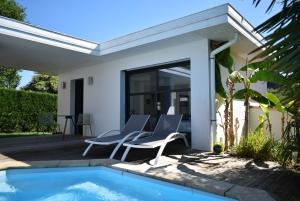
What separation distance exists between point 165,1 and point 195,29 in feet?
8.56

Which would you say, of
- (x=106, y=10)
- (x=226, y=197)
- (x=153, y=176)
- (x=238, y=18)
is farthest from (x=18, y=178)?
(x=106, y=10)

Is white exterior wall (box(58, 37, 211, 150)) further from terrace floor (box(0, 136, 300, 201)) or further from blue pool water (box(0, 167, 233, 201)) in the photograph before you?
blue pool water (box(0, 167, 233, 201))

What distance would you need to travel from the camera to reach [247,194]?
4.16 meters

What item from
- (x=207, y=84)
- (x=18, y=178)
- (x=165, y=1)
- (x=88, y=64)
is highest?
(x=165, y=1)

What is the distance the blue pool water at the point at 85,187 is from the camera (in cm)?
483

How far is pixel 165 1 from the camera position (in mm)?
9586

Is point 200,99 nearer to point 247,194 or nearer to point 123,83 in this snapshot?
point 123,83

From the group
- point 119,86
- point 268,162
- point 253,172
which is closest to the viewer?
point 253,172

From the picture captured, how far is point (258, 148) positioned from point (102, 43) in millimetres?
6812

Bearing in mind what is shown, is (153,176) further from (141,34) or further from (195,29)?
(141,34)

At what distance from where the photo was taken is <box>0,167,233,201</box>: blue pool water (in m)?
4.83

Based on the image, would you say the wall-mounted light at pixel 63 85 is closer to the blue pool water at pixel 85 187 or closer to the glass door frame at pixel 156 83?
the glass door frame at pixel 156 83

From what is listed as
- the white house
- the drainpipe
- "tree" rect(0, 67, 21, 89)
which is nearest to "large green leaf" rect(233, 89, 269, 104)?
the drainpipe

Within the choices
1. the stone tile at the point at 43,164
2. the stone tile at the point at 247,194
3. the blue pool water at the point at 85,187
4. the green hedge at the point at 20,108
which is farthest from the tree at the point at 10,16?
the stone tile at the point at 247,194
